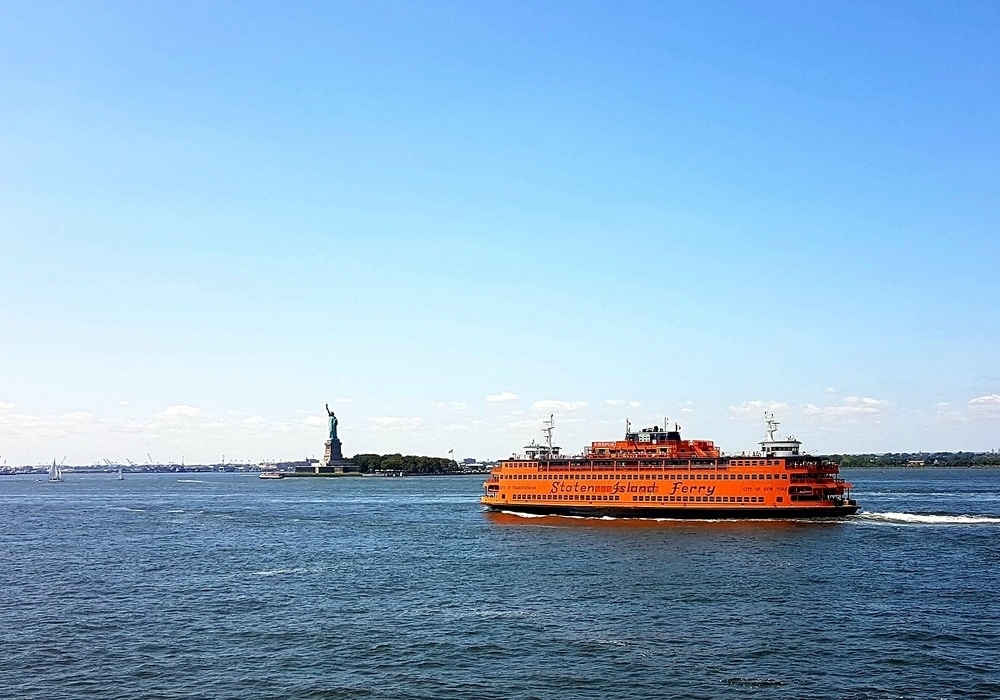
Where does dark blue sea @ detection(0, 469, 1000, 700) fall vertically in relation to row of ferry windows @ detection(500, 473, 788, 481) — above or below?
below

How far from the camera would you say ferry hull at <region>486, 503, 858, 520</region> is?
356 feet

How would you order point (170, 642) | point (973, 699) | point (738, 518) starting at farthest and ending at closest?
point (738, 518), point (170, 642), point (973, 699)

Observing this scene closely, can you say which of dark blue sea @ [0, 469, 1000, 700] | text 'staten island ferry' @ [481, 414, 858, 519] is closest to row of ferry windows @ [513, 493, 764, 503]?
text 'staten island ferry' @ [481, 414, 858, 519]

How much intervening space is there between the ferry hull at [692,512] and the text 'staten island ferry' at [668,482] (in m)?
0.13

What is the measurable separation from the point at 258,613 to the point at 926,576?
169ft

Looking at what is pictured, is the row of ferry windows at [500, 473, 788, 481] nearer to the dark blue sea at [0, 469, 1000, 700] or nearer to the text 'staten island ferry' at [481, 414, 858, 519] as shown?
the text 'staten island ferry' at [481, 414, 858, 519]

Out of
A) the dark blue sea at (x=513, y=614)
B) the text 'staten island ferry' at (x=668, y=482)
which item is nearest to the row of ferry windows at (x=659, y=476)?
the text 'staten island ferry' at (x=668, y=482)

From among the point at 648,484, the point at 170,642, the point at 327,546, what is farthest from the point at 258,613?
the point at 648,484

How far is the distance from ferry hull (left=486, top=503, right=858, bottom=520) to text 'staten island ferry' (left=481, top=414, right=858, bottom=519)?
0.13 metres

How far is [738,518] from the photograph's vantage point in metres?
112

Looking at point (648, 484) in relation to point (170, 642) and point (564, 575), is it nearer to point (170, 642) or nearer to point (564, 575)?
point (564, 575)

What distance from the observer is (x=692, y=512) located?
114 meters

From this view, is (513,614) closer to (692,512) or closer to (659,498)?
(692,512)

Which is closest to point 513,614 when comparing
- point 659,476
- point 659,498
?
point 659,498
